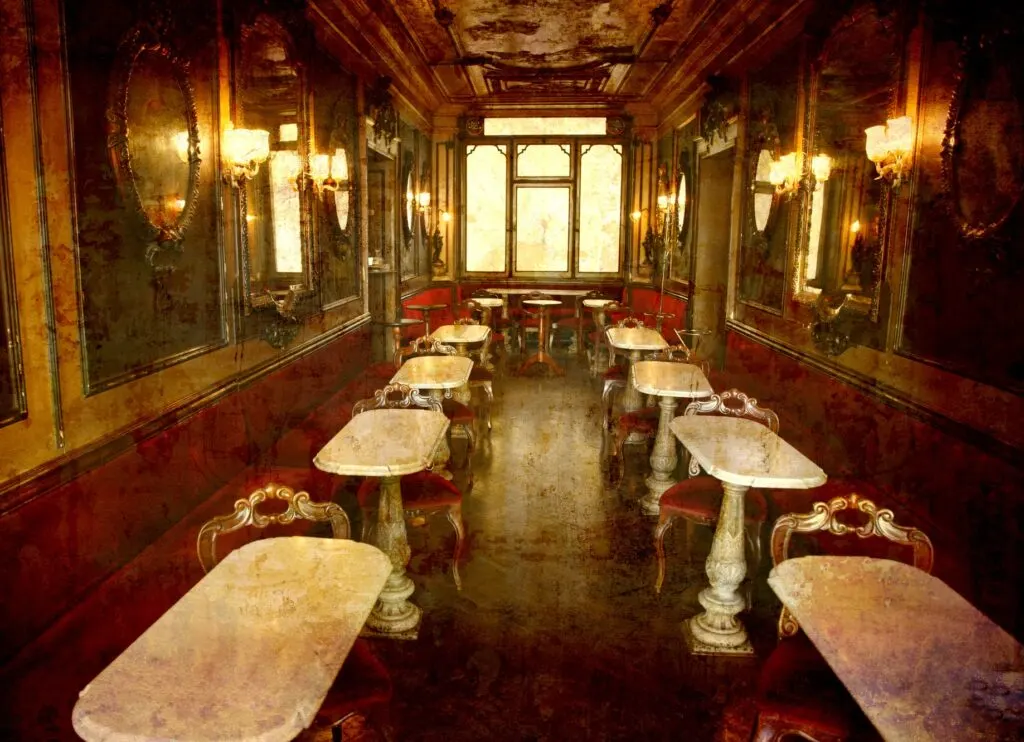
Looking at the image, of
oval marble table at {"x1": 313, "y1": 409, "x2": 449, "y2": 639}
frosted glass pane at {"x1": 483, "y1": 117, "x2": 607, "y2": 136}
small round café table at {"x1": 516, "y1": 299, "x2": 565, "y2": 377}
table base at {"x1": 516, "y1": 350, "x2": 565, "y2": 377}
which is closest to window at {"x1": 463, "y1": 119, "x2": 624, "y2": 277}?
frosted glass pane at {"x1": 483, "y1": 117, "x2": 607, "y2": 136}

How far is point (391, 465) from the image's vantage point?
286cm

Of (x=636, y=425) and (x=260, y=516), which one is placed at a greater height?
(x=260, y=516)

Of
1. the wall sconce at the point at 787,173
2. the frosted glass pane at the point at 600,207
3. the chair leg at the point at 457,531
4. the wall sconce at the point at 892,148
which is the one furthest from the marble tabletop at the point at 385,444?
the frosted glass pane at the point at 600,207

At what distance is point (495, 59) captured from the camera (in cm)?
823

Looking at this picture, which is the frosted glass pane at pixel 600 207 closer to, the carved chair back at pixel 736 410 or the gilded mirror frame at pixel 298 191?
the gilded mirror frame at pixel 298 191

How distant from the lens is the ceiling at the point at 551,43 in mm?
6074

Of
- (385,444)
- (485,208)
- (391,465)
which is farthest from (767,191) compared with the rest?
(485,208)

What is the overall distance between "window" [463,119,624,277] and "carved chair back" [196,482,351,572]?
30.3 feet

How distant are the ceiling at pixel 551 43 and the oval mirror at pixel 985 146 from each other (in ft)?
7.99

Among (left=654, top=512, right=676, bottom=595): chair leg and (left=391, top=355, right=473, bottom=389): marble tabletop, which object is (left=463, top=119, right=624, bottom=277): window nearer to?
(left=391, top=355, right=473, bottom=389): marble tabletop

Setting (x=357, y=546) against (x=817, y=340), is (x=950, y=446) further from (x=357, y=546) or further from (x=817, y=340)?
(x=357, y=546)

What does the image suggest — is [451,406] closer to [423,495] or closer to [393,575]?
[423,495]

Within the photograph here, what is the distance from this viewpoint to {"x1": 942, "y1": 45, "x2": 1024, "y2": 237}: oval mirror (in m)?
2.79

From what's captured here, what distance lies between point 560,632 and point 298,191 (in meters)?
3.49
